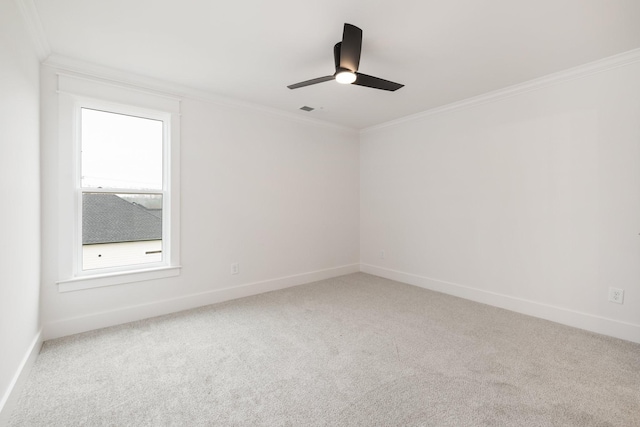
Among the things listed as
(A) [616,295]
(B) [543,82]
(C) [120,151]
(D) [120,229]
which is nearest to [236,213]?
(D) [120,229]

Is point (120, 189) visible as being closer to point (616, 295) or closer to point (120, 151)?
point (120, 151)

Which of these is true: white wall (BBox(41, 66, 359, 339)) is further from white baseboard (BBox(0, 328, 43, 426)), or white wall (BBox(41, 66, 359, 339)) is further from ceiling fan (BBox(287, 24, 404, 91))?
ceiling fan (BBox(287, 24, 404, 91))

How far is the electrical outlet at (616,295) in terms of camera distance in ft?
8.35

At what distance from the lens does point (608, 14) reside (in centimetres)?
194

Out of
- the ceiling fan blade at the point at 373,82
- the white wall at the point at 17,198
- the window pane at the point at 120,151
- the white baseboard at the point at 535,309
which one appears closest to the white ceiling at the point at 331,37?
the ceiling fan blade at the point at 373,82

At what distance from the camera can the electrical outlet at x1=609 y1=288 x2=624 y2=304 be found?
8.35ft

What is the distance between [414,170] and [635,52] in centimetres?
227

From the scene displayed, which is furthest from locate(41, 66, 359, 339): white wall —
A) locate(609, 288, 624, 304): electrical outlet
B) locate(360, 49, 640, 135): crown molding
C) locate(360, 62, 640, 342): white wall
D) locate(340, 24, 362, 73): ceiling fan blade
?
locate(609, 288, 624, 304): electrical outlet

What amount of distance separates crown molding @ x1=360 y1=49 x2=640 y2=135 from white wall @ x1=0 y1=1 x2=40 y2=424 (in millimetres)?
3907

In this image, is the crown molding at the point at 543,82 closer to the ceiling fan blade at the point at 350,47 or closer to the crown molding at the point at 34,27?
the ceiling fan blade at the point at 350,47

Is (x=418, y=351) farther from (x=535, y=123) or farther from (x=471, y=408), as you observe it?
(x=535, y=123)

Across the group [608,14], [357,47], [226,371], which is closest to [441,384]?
[226,371]

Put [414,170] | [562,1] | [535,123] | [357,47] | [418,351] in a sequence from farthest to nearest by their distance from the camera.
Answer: [414,170]
[535,123]
[418,351]
[357,47]
[562,1]

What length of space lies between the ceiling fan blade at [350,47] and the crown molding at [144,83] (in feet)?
6.09
